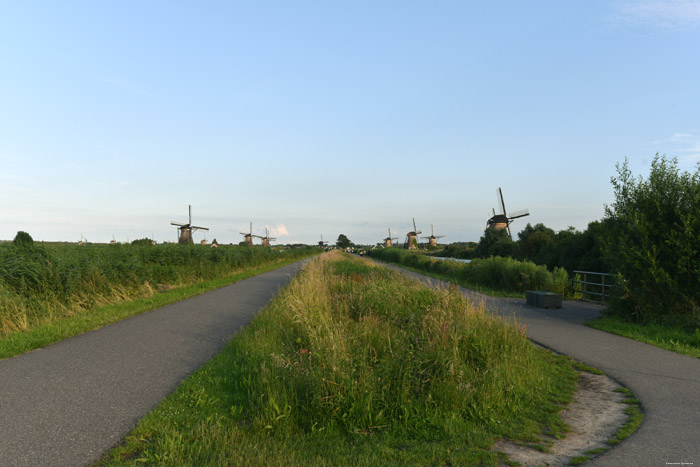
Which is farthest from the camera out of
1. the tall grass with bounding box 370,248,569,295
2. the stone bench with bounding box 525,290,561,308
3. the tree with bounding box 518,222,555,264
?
the tree with bounding box 518,222,555,264

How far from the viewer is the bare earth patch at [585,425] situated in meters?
4.19

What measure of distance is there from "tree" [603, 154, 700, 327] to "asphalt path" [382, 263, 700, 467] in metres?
1.79

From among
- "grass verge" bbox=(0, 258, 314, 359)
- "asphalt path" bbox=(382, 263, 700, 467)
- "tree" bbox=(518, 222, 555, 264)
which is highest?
"tree" bbox=(518, 222, 555, 264)

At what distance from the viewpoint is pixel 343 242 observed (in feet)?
569

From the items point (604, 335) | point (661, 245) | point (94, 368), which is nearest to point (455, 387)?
point (94, 368)

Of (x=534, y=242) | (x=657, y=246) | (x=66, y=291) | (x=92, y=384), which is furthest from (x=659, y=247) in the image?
(x=534, y=242)

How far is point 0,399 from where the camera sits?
5.52m

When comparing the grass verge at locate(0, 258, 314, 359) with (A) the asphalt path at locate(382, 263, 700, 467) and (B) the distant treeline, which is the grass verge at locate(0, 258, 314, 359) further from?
(B) the distant treeline

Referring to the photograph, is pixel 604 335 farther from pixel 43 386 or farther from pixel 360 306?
pixel 43 386

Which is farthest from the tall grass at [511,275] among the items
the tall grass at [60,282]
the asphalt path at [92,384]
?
the tall grass at [60,282]

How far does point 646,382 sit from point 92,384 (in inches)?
327

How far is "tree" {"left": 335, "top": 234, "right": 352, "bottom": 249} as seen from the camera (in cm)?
17281

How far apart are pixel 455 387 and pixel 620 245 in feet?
29.4

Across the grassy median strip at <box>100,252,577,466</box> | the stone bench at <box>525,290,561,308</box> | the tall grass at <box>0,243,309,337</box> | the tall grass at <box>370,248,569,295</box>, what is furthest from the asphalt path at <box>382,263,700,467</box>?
the tall grass at <box>0,243,309,337</box>
